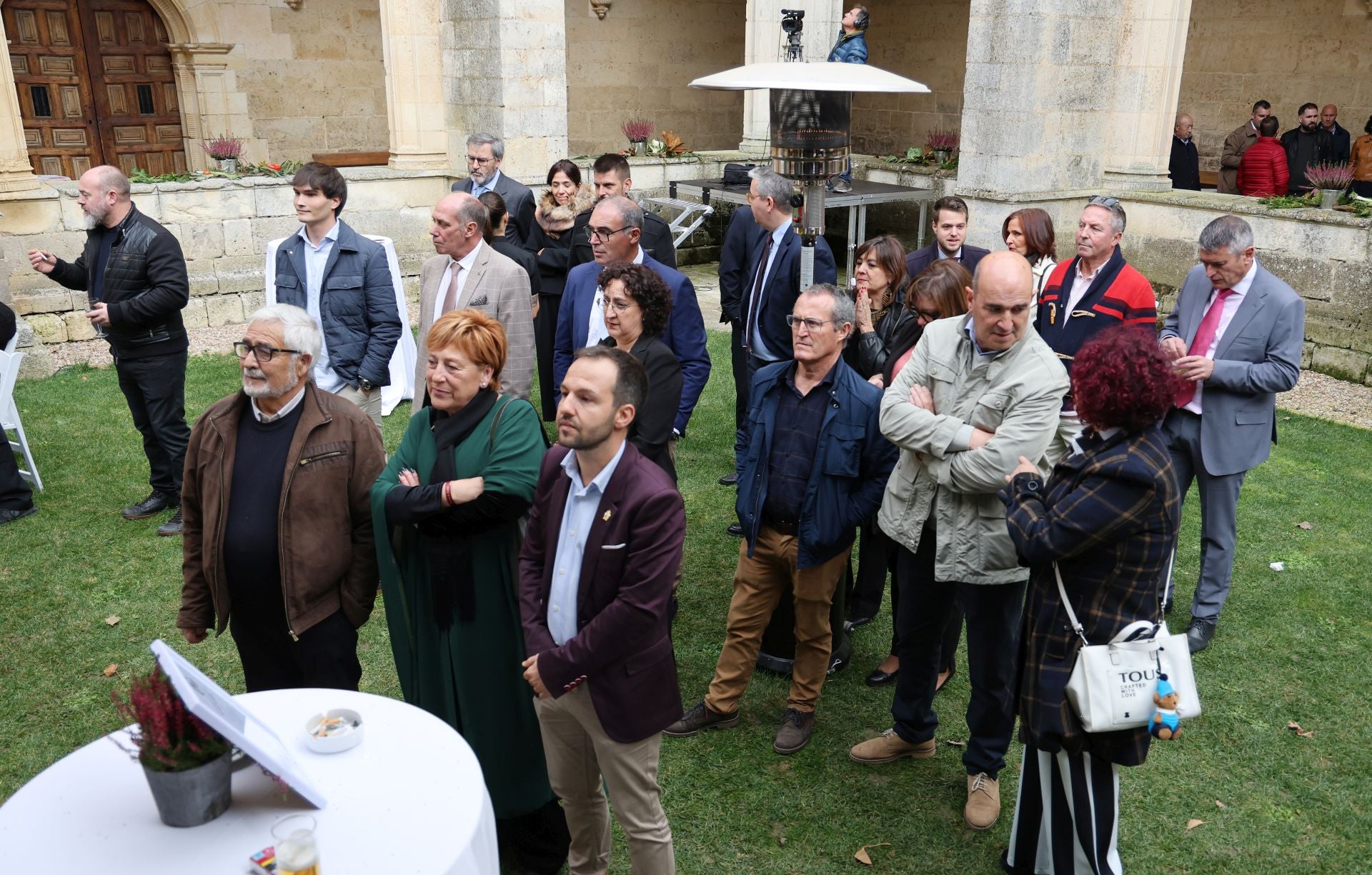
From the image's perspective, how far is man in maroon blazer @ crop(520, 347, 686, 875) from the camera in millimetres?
2895

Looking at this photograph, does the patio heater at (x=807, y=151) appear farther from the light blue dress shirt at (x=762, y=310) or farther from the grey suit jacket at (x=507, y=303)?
the grey suit jacket at (x=507, y=303)

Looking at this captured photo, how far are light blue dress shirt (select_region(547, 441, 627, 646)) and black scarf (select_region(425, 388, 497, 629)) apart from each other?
0.44 metres

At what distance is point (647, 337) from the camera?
4477 mm

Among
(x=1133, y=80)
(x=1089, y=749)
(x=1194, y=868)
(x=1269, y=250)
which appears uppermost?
(x=1133, y=80)

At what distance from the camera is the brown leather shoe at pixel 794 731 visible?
14.0 ft

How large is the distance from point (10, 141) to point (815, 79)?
27.5ft

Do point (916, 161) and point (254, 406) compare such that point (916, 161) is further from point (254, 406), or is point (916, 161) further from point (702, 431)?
point (254, 406)

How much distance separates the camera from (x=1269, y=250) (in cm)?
986

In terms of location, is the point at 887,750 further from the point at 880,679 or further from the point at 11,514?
the point at 11,514

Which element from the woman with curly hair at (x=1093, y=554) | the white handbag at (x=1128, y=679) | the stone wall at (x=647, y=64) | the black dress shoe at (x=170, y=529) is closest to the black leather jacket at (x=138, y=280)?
the black dress shoe at (x=170, y=529)

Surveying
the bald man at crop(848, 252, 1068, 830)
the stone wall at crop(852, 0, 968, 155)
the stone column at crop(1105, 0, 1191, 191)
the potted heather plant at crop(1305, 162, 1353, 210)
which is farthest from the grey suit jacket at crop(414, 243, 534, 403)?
the stone wall at crop(852, 0, 968, 155)

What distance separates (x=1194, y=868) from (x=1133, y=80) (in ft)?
29.9

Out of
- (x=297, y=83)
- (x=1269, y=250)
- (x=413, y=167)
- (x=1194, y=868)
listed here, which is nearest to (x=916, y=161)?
(x=1269, y=250)

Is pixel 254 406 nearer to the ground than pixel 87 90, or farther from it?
nearer to the ground
